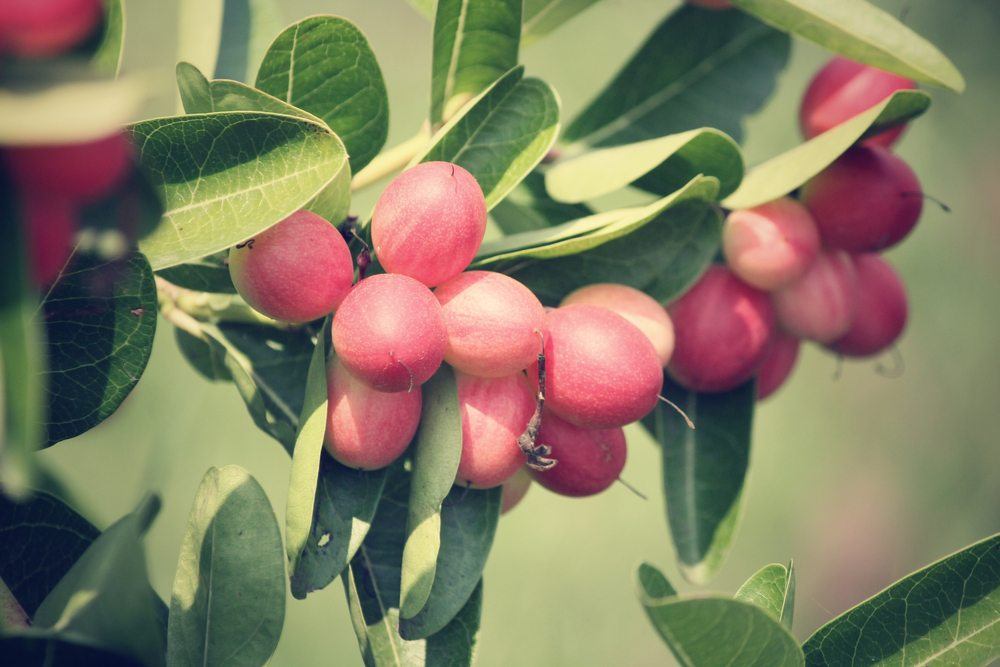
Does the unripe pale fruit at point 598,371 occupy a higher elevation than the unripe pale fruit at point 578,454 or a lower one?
higher

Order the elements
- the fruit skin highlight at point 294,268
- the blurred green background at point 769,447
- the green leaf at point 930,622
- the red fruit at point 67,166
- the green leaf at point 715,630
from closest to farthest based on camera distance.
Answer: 1. the red fruit at point 67,166
2. the green leaf at point 715,630
3. the fruit skin highlight at point 294,268
4. the green leaf at point 930,622
5. the blurred green background at point 769,447

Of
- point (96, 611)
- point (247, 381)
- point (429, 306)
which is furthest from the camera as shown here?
point (247, 381)

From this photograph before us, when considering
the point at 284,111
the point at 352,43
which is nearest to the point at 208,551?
the point at 284,111

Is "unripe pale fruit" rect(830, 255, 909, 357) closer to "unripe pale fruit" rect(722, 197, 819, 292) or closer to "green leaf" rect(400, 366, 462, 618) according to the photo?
"unripe pale fruit" rect(722, 197, 819, 292)

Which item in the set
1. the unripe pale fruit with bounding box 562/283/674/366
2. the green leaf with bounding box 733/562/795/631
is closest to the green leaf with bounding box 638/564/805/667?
Answer: the green leaf with bounding box 733/562/795/631

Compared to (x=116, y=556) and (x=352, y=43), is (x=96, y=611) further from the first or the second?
(x=352, y=43)

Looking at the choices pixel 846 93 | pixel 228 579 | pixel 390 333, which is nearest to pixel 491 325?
pixel 390 333

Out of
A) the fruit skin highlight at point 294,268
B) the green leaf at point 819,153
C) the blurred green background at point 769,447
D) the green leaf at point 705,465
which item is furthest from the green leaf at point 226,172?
the blurred green background at point 769,447

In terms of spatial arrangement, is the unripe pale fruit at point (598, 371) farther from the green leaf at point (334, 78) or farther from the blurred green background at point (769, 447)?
the blurred green background at point (769, 447)
